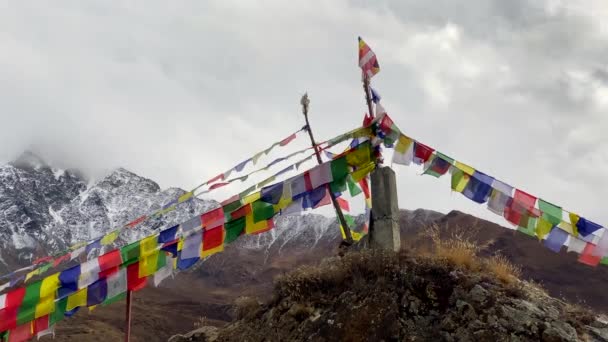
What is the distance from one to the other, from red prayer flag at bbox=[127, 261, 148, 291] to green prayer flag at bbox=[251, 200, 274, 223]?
7.14ft

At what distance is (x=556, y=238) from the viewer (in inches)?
342

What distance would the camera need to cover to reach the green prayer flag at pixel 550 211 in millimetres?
8781

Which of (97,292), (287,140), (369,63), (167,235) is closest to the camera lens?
(97,292)

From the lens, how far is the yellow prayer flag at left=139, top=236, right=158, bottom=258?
838cm

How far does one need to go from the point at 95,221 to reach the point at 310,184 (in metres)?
142

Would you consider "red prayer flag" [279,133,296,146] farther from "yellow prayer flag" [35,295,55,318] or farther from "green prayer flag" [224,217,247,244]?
"yellow prayer flag" [35,295,55,318]

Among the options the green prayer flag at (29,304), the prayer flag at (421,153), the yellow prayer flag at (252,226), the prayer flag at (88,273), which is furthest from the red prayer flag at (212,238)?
the prayer flag at (421,153)

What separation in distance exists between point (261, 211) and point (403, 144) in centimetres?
314

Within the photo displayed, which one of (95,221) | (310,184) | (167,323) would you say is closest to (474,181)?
(310,184)

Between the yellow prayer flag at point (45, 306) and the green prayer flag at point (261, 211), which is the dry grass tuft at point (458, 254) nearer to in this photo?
the green prayer flag at point (261, 211)

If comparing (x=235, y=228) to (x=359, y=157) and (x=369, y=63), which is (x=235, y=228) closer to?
(x=359, y=157)

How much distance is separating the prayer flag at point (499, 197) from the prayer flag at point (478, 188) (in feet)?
0.29

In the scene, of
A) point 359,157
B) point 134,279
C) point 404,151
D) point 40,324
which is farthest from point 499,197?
point 40,324

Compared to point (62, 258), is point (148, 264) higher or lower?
lower
